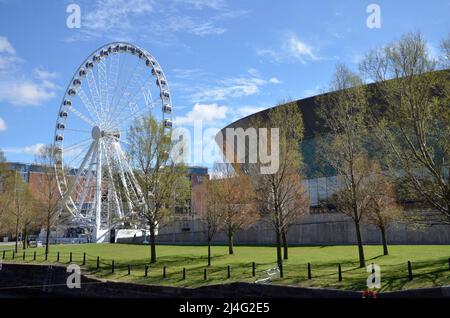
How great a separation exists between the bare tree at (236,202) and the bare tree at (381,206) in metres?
8.90

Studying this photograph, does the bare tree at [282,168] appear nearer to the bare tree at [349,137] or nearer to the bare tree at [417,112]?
the bare tree at [349,137]

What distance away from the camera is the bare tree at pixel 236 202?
113 ft

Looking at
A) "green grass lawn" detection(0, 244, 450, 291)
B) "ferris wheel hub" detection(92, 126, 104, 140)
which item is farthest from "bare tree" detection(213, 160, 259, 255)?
"ferris wheel hub" detection(92, 126, 104, 140)

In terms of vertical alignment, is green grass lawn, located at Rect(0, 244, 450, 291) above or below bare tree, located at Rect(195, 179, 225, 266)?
below

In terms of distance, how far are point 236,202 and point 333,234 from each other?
1202 centimetres

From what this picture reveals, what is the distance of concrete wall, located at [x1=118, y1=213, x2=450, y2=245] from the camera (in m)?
36.4

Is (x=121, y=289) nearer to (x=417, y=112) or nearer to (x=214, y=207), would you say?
(x=214, y=207)

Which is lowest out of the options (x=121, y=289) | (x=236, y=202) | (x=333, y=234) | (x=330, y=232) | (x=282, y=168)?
(x=121, y=289)

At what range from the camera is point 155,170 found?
32.3 meters

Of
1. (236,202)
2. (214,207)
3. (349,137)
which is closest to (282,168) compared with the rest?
(349,137)

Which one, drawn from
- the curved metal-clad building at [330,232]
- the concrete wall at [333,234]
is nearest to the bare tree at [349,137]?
the curved metal-clad building at [330,232]

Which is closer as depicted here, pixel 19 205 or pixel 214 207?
pixel 214 207

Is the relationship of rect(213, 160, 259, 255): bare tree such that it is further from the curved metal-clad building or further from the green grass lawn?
the green grass lawn

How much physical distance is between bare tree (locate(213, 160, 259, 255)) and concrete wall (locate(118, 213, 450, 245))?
1997 mm
